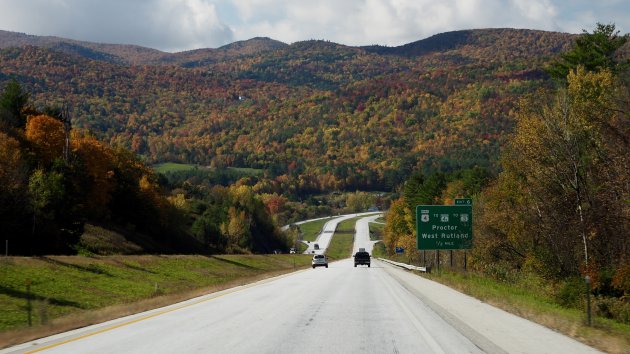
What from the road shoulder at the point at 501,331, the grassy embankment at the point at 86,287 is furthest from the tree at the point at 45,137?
the road shoulder at the point at 501,331

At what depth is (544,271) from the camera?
3662 cm

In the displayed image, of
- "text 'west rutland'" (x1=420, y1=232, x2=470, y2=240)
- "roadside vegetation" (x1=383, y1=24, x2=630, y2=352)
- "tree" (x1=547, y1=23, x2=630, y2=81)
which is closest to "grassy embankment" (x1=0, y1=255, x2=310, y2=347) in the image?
"roadside vegetation" (x1=383, y1=24, x2=630, y2=352)

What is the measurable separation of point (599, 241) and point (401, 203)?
10463 centimetres

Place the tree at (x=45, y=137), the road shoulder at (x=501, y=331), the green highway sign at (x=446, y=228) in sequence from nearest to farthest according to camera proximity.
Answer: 1. the road shoulder at (x=501, y=331)
2. the green highway sign at (x=446, y=228)
3. the tree at (x=45, y=137)

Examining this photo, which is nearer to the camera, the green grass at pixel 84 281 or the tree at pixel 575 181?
the green grass at pixel 84 281

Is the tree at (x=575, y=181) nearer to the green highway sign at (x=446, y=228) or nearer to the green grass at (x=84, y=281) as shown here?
the green highway sign at (x=446, y=228)

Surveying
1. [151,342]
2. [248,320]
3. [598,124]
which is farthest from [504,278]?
[151,342]

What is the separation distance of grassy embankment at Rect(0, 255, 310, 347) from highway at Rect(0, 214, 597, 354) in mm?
1280

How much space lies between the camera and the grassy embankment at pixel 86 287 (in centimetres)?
1770

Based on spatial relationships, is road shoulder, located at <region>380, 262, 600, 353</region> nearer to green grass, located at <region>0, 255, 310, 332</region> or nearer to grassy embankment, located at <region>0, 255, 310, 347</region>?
grassy embankment, located at <region>0, 255, 310, 347</region>

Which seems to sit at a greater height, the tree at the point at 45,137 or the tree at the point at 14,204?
the tree at the point at 45,137

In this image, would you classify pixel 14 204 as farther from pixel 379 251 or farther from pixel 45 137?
→ pixel 379 251

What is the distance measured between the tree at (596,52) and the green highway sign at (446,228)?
59.0ft

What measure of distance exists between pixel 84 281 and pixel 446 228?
28.0 m
